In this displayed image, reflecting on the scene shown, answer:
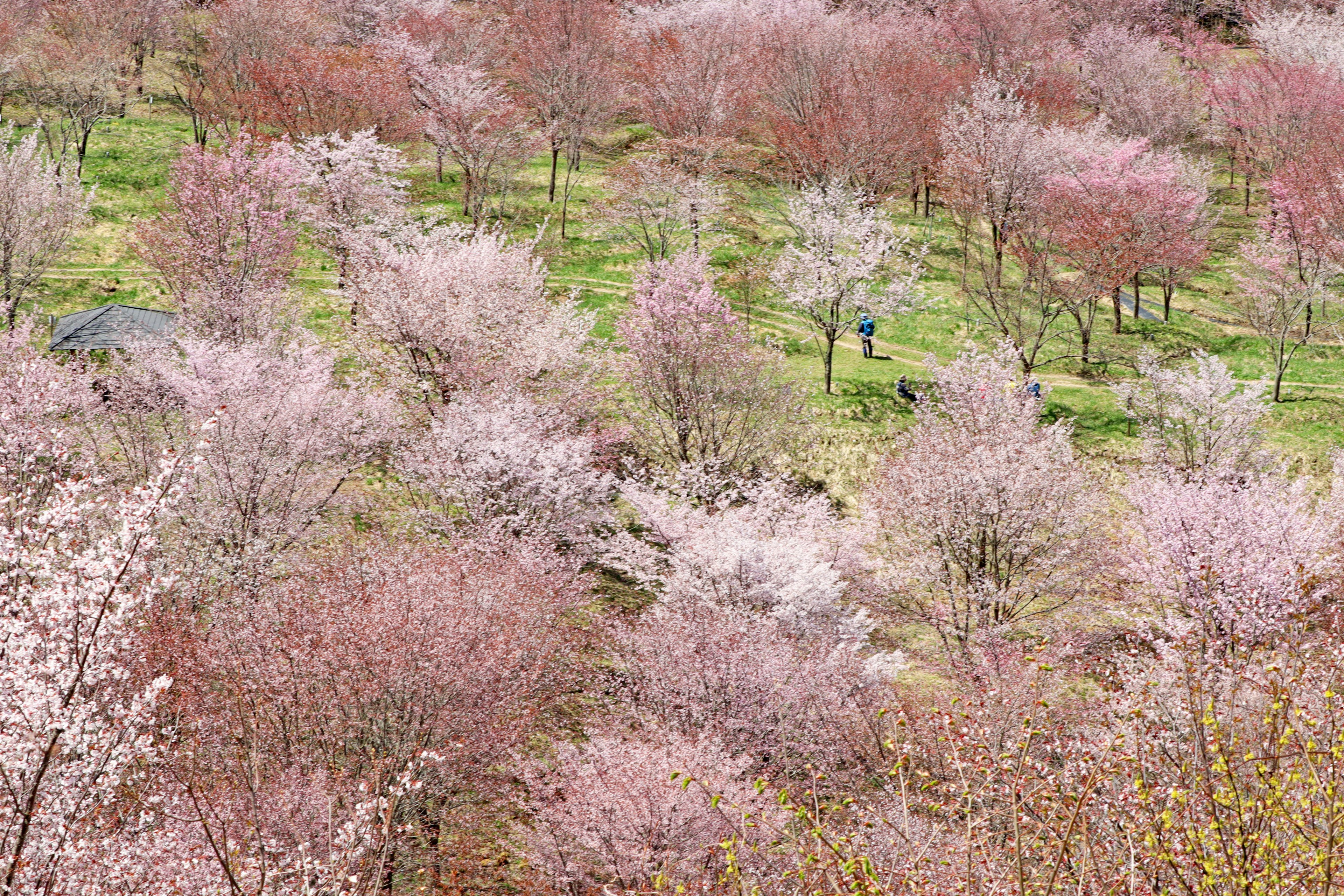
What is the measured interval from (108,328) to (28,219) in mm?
5350

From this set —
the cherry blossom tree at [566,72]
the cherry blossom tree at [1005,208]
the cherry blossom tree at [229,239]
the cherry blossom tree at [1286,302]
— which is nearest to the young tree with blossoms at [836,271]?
the cherry blossom tree at [1005,208]

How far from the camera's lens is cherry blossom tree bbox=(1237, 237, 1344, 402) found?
4441 centimetres

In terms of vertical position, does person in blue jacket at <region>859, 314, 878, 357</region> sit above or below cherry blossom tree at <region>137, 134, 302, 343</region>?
below

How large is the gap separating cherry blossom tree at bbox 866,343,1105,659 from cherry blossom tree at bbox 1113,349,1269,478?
492cm

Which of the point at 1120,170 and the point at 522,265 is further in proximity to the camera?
the point at 1120,170

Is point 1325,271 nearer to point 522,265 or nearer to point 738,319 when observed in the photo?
point 738,319

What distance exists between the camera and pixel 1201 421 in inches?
1459

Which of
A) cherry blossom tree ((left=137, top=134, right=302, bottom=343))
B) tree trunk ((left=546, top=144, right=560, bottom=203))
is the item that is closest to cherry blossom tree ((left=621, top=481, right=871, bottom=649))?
cherry blossom tree ((left=137, top=134, right=302, bottom=343))

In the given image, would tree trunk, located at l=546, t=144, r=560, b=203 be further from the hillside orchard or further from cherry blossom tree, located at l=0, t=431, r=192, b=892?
cherry blossom tree, located at l=0, t=431, r=192, b=892

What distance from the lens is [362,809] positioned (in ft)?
46.5

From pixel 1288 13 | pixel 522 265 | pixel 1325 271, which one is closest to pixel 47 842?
pixel 522 265

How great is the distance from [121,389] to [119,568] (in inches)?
1045

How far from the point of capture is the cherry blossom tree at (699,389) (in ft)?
117

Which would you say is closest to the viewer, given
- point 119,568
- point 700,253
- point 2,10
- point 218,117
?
point 119,568
